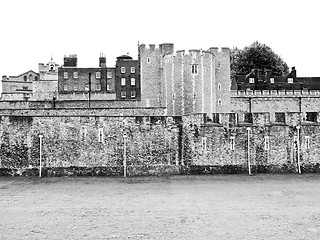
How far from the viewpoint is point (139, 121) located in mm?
19391

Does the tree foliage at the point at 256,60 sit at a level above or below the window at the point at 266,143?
above

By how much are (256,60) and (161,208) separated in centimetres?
4338

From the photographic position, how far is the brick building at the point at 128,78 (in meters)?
45.2

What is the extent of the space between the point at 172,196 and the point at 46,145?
762cm

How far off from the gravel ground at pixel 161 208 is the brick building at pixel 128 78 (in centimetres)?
2744

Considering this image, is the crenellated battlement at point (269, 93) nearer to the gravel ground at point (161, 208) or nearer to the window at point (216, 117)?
the window at point (216, 117)

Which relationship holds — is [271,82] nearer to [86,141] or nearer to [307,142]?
[307,142]

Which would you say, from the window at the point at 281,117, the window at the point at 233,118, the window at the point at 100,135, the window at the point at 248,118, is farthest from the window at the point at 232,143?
the window at the point at 100,135

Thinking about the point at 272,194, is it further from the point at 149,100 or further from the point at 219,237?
the point at 149,100

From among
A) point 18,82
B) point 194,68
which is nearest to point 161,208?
point 194,68

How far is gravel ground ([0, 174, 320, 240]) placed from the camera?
9.72 meters

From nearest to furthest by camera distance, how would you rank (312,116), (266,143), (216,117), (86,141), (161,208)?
(161,208) < (86,141) < (266,143) < (216,117) < (312,116)

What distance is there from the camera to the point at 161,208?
40.5ft

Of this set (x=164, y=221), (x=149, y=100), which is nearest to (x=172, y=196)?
(x=164, y=221)
